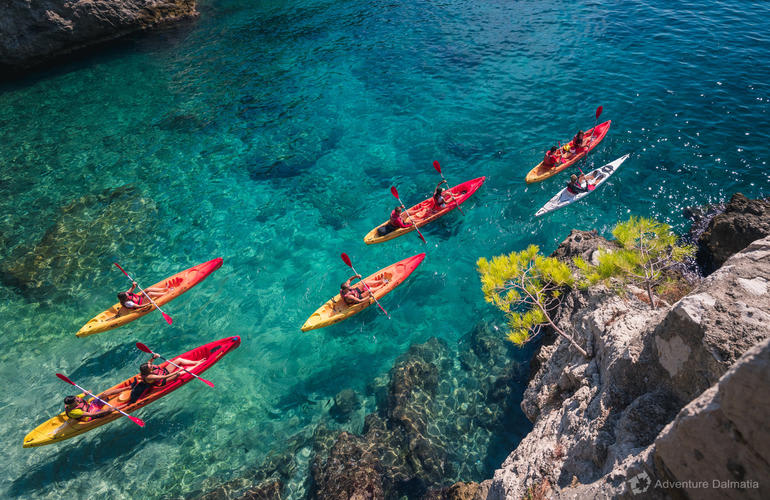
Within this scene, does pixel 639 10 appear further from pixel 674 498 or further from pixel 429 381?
pixel 674 498

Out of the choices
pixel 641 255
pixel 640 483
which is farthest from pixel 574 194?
pixel 640 483

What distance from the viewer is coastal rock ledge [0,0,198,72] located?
27688 millimetres

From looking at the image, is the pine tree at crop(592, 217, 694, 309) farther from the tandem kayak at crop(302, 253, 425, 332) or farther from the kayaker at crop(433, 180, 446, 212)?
the kayaker at crop(433, 180, 446, 212)

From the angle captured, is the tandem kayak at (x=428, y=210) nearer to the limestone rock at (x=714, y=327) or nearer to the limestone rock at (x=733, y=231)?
the limestone rock at (x=733, y=231)

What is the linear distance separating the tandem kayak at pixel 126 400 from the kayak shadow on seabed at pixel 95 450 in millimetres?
529

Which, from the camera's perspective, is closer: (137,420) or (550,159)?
(137,420)

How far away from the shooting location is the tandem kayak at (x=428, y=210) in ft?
52.8

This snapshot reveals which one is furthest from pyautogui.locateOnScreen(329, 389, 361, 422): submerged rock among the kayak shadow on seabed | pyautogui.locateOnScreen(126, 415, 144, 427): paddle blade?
pyautogui.locateOnScreen(126, 415, 144, 427): paddle blade

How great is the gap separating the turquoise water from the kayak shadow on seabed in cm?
6

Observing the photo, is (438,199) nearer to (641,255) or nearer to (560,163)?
(560,163)

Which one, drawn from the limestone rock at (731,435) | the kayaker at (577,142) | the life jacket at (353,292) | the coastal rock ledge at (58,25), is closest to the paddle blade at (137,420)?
the life jacket at (353,292)

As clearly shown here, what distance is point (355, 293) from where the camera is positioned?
1389cm

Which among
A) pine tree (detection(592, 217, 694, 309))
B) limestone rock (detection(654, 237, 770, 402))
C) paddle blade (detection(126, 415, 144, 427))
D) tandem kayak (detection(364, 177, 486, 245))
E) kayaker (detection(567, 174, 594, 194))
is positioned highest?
limestone rock (detection(654, 237, 770, 402))

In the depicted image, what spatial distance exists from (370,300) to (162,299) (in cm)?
788
